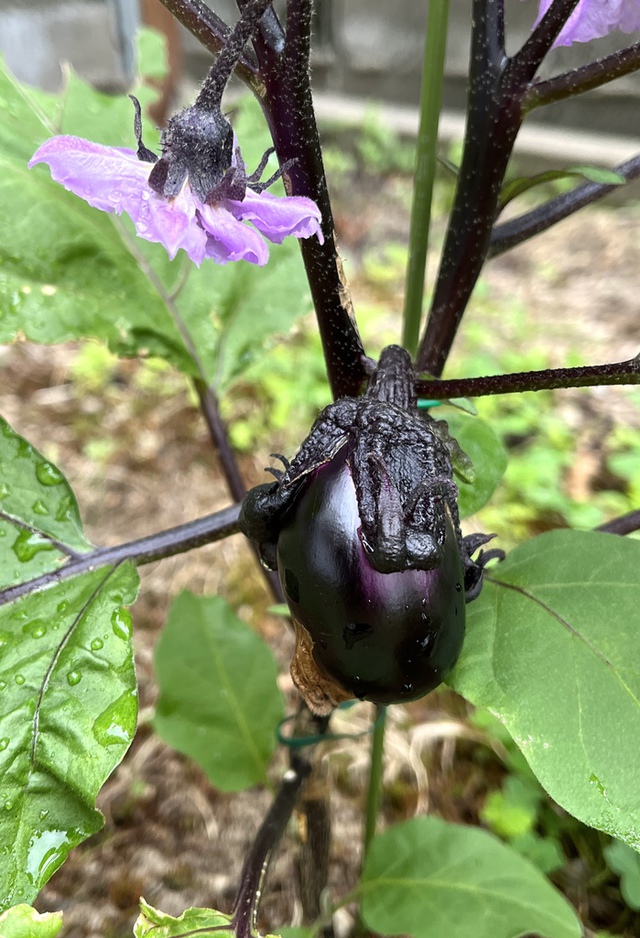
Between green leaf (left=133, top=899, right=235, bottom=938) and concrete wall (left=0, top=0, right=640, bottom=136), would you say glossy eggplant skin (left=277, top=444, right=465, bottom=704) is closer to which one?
green leaf (left=133, top=899, right=235, bottom=938)

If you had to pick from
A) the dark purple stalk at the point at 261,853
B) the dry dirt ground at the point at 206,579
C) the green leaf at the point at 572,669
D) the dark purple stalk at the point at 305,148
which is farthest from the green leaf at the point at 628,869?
the dark purple stalk at the point at 305,148

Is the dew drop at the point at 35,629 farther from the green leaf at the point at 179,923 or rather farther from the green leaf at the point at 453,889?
the green leaf at the point at 453,889

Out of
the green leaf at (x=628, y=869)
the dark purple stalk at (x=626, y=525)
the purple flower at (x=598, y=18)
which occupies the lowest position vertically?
the green leaf at (x=628, y=869)

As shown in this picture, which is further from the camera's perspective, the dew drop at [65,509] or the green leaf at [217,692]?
the green leaf at [217,692]

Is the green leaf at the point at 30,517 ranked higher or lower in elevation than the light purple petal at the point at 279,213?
lower

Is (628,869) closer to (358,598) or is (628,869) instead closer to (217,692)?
(217,692)

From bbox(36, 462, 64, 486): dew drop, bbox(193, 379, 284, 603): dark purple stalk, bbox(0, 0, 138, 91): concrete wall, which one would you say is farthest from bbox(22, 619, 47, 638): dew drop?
bbox(0, 0, 138, 91): concrete wall
